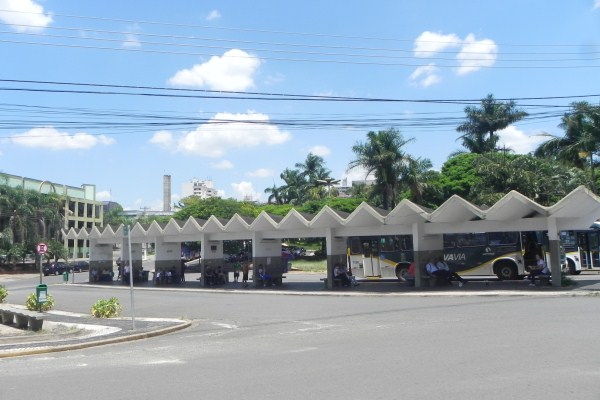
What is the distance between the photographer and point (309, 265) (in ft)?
188

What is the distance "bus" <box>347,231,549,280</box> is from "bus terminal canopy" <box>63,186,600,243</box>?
219 centimetres

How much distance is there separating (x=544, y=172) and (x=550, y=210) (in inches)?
836

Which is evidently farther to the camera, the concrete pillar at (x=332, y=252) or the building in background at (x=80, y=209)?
the building in background at (x=80, y=209)

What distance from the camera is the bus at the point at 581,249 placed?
3101 cm

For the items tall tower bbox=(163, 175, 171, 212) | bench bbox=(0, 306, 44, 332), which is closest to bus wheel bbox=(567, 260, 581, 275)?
bench bbox=(0, 306, 44, 332)

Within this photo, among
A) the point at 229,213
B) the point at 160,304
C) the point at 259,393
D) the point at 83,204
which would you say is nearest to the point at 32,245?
the point at 229,213

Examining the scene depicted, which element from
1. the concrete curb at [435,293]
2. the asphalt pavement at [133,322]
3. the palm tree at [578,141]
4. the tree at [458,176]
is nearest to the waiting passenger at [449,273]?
the asphalt pavement at [133,322]

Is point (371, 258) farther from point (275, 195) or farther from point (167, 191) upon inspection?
point (167, 191)

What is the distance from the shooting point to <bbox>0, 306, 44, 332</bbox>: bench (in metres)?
17.0

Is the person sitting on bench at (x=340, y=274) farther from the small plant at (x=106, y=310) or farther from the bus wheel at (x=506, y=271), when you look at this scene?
the small plant at (x=106, y=310)

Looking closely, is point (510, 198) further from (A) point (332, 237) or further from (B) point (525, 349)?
(B) point (525, 349)

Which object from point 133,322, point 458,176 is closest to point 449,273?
point 133,322

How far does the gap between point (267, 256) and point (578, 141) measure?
27.7 m

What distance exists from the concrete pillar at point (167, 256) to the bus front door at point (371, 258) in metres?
14.2
